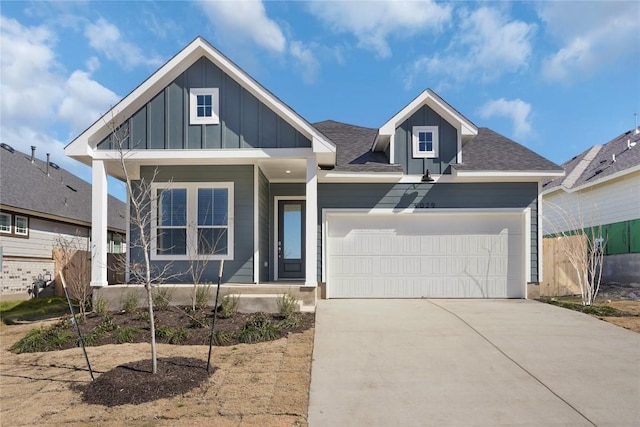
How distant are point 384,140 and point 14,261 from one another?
39.3ft

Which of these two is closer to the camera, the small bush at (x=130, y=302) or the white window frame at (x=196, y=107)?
the small bush at (x=130, y=302)

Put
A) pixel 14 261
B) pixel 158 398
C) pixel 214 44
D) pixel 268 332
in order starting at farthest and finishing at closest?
pixel 14 261, pixel 214 44, pixel 268 332, pixel 158 398

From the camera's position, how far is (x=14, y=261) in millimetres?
14414

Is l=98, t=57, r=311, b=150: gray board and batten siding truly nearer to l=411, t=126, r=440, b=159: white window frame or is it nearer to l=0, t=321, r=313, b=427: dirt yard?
l=411, t=126, r=440, b=159: white window frame

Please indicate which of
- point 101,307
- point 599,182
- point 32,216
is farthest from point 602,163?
point 32,216

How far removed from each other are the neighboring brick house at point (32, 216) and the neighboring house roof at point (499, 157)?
1237 centimetres

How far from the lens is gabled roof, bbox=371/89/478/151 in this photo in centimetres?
1188

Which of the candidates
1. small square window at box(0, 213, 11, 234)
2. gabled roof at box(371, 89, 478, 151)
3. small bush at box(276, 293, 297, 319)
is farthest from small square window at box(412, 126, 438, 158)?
small square window at box(0, 213, 11, 234)

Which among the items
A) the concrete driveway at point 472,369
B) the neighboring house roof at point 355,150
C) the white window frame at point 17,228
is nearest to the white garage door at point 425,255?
the neighboring house roof at point 355,150

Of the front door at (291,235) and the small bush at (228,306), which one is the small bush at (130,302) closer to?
the small bush at (228,306)

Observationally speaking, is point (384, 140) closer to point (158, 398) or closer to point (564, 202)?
point (158, 398)

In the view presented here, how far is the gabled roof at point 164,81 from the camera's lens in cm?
992

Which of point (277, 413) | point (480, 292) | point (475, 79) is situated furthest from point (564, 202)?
point (277, 413)

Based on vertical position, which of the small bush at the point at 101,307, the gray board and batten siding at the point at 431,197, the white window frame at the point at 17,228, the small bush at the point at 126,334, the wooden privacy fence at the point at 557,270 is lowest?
the small bush at the point at 126,334
